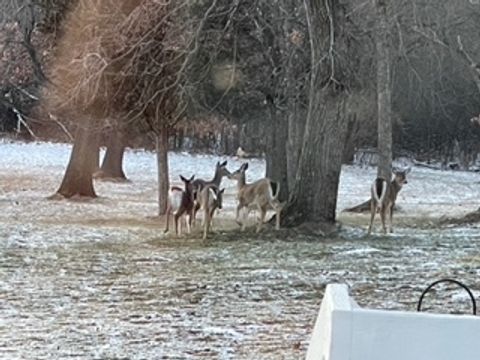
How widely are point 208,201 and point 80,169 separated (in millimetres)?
9798

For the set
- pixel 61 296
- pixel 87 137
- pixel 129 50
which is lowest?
pixel 61 296

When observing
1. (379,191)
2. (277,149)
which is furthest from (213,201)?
(277,149)

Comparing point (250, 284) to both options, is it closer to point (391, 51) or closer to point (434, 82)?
point (391, 51)

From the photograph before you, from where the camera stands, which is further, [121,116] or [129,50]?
[121,116]

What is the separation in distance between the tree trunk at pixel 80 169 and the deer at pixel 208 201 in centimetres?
872

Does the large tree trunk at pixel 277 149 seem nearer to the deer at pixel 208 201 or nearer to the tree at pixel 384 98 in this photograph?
the tree at pixel 384 98

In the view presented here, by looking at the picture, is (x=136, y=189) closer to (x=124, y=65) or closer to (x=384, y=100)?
(x=384, y=100)

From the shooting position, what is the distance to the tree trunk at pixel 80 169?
24203 millimetres

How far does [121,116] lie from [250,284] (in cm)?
984

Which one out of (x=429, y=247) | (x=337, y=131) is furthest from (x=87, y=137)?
(x=429, y=247)

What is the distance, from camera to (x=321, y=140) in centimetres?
1487

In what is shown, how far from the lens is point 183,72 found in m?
16.0

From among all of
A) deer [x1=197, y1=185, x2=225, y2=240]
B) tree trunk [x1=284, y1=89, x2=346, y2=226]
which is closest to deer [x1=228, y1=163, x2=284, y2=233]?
tree trunk [x1=284, y1=89, x2=346, y2=226]

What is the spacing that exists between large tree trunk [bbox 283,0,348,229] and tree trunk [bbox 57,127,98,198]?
10.3 m
